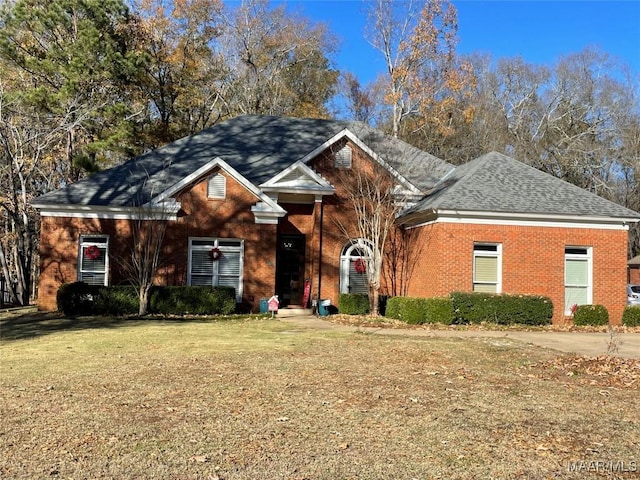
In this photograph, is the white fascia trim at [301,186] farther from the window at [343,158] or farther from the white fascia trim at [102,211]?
the white fascia trim at [102,211]

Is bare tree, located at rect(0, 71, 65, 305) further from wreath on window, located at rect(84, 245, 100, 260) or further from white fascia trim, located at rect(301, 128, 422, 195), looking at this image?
white fascia trim, located at rect(301, 128, 422, 195)

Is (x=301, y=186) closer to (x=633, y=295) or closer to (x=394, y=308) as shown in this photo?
(x=394, y=308)

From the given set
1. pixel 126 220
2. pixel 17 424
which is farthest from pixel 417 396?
pixel 126 220

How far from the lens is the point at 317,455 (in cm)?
472

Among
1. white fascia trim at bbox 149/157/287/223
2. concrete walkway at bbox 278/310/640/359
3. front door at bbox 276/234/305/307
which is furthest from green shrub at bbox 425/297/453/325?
front door at bbox 276/234/305/307

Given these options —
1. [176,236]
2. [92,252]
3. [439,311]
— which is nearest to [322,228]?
[176,236]

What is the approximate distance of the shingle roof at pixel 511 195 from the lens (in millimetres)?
18062

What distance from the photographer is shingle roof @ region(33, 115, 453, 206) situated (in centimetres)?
2025

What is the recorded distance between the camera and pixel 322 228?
69.2 ft

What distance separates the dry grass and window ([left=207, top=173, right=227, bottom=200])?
1002cm

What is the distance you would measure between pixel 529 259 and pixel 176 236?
465 inches

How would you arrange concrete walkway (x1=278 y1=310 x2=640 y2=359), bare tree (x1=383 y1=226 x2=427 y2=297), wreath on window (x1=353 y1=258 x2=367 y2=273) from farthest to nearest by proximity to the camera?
bare tree (x1=383 y1=226 x2=427 y2=297) → wreath on window (x1=353 y1=258 x2=367 y2=273) → concrete walkway (x1=278 y1=310 x2=640 y2=359)

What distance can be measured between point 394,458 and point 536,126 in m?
42.5

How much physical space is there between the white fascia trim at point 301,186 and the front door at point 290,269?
209 centimetres
